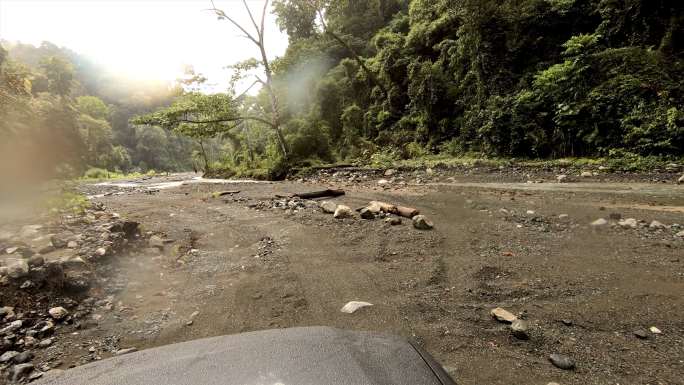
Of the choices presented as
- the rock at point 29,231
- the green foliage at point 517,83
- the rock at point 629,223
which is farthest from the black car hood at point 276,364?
the green foliage at point 517,83

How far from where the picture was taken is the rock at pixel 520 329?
1934 millimetres

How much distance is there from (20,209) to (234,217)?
2975 millimetres

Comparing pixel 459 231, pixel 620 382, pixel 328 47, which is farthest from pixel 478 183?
pixel 328 47

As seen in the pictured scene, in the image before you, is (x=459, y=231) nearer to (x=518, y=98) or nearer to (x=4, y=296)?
(x=4, y=296)

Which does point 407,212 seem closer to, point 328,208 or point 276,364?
point 328,208

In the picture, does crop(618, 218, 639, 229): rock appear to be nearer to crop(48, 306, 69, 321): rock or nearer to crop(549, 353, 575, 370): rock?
crop(549, 353, 575, 370): rock

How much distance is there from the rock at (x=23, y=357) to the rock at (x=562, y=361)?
3214 mm

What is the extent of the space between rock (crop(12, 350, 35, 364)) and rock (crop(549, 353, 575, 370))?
3214mm

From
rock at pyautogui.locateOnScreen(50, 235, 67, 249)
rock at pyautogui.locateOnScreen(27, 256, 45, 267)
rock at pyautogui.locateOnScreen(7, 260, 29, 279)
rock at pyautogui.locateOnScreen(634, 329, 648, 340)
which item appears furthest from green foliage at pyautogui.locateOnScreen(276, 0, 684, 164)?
rock at pyautogui.locateOnScreen(7, 260, 29, 279)

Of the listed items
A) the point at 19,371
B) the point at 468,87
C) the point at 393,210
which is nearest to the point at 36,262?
the point at 19,371

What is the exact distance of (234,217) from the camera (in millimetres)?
5590

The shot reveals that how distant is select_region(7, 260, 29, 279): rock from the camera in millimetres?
2418

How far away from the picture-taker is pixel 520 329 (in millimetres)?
1953

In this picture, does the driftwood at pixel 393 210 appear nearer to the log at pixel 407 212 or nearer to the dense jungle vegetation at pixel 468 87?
the log at pixel 407 212
